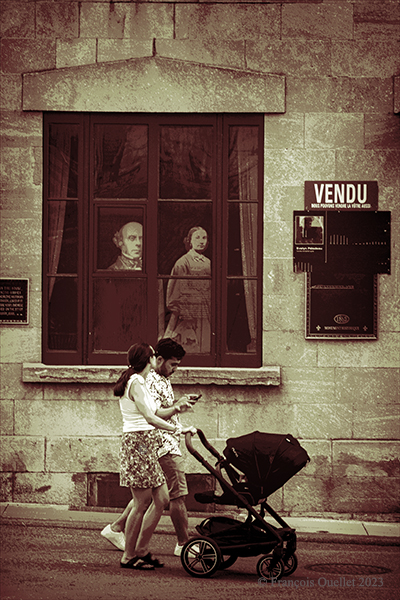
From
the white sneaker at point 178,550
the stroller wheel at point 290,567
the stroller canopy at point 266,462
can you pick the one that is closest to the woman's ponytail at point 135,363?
the stroller canopy at point 266,462

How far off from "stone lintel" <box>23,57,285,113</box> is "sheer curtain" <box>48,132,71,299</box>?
17.0 inches

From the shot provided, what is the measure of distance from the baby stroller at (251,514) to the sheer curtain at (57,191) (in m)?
3.38

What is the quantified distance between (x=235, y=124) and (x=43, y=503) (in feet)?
14.9

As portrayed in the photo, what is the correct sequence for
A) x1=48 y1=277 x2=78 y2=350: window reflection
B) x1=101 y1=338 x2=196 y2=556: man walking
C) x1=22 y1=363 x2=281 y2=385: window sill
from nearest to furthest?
x1=101 y1=338 x2=196 y2=556: man walking, x1=22 y1=363 x2=281 y2=385: window sill, x1=48 y1=277 x2=78 y2=350: window reflection

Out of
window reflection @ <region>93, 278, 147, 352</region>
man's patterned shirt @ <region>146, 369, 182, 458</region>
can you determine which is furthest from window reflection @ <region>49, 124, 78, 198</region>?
man's patterned shirt @ <region>146, 369, 182, 458</region>

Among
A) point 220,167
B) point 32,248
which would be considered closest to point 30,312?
point 32,248

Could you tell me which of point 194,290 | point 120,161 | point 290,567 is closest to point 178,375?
point 194,290

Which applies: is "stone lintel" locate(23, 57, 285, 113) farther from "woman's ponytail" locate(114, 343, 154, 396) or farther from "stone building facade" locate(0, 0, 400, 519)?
"woman's ponytail" locate(114, 343, 154, 396)

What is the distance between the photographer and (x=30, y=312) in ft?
30.9

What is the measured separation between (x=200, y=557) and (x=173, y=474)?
76 centimetres

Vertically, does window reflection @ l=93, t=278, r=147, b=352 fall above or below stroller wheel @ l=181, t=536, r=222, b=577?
above

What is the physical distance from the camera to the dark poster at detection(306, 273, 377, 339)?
9.30m

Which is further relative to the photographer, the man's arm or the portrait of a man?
the portrait of a man

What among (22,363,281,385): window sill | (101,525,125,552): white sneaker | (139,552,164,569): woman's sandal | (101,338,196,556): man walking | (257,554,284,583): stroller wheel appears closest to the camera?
(257,554,284,583): stroller wheel
